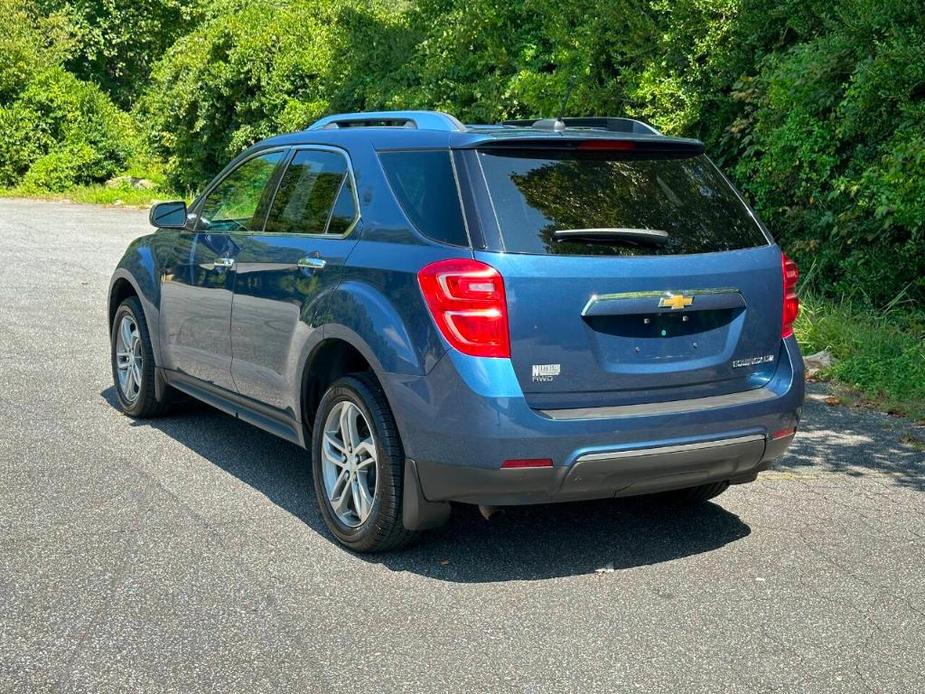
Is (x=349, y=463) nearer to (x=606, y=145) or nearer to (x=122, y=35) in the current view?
(x=606, y=145)

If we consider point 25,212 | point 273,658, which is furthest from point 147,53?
point 273,658

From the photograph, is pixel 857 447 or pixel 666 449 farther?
pixel 857 447

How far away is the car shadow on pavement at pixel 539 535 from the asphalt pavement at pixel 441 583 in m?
0.02

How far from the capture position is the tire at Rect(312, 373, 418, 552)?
4887 mm

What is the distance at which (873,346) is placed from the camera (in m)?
9.23

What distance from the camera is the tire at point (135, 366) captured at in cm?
734

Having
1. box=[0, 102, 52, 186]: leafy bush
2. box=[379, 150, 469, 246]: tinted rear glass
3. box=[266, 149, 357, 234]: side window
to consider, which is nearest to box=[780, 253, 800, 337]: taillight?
box=[379, 150, 469, 246]: tinted rear glass

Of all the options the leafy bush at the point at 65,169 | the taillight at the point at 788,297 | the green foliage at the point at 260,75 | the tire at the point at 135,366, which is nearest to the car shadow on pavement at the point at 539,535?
the taillight at the point at 788,297

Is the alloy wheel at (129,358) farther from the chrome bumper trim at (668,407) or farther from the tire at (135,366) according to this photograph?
the chrome bumper trim at (668,407)

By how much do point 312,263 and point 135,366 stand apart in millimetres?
2579

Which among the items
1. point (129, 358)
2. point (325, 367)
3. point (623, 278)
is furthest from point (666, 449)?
point (129, 358)

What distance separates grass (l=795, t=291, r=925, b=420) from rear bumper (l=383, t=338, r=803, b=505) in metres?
3.60

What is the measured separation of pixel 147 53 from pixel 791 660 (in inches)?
1975

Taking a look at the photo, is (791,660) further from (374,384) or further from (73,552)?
(73,552)
